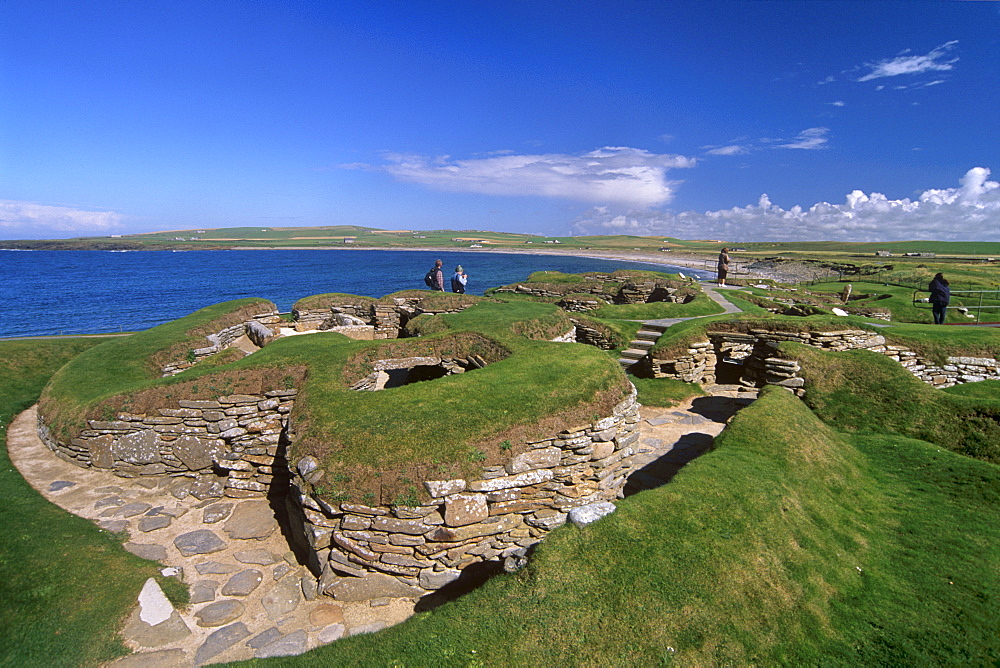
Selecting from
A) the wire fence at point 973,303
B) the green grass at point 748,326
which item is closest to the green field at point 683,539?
the green grass at point 748,326

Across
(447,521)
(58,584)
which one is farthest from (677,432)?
(58,584)

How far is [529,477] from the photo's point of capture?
7.57 metres

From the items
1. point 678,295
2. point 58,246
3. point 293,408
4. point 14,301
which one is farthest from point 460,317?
point 58,246

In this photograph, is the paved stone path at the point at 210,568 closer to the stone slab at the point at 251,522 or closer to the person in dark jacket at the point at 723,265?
the stone slab at the point at 251,522

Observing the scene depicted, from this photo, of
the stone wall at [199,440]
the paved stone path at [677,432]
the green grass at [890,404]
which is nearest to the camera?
the paved stone path at [677,432]

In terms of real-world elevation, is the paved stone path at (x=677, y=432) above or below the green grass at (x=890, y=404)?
below

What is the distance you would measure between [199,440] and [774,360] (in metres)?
A: 16.1

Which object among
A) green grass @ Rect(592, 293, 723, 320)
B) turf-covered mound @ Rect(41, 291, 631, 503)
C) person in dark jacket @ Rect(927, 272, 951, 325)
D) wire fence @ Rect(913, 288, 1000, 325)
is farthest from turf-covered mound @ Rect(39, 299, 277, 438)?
wire fence @ Rect(913, 288, 1000, 325)

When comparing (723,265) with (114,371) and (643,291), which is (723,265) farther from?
(114,371)

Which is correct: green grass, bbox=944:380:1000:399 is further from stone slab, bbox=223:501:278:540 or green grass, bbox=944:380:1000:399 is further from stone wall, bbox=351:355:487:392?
stone slab, bbox=223:501:278:540

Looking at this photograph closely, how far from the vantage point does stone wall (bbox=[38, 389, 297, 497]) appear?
9.98 metres

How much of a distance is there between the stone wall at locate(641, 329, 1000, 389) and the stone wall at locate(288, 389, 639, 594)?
8.77 meters

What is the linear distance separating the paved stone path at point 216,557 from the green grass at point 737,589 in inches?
64.9

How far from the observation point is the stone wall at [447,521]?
271 inches
